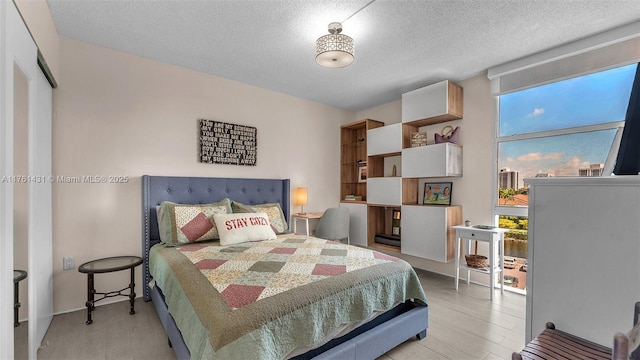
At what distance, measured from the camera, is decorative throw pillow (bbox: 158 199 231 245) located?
2.57 metres

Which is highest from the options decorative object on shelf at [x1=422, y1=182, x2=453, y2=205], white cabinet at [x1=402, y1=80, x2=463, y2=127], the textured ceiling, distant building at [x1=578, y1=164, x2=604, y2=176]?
the textured ceiling

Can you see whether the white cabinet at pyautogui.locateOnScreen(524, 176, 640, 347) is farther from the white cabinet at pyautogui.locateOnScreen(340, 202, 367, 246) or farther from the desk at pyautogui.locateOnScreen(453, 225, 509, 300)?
the white cabinet at pyautogui.locateOnScreen(340, 202, 367, 246)

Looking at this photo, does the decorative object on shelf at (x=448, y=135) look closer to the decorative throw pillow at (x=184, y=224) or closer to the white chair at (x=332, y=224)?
the white chair at (x=332, y=224)

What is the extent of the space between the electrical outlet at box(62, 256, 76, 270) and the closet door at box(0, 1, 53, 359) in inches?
5.5

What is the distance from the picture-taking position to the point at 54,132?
8.04 ft

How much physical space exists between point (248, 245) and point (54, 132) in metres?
2.00

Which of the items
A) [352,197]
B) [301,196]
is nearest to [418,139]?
[352,197]

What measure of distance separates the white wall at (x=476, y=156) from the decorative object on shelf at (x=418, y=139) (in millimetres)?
356

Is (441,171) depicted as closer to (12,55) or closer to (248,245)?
(248,245)

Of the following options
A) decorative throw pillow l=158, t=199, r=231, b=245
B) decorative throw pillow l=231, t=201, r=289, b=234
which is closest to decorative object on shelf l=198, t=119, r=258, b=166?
decorative throw pillow l=231, t=201, r=289, b=234

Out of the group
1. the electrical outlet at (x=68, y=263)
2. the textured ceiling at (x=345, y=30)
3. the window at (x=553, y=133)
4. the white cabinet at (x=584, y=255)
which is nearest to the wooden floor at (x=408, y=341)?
the electrical outlet at (x=68, y=263)

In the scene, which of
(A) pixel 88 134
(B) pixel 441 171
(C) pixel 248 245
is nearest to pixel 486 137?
(B) pixel 441 171

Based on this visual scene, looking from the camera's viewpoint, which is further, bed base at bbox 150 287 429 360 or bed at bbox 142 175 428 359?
bed base at bbox 150 287 429 360

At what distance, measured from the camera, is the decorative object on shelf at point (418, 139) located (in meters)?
3.68
